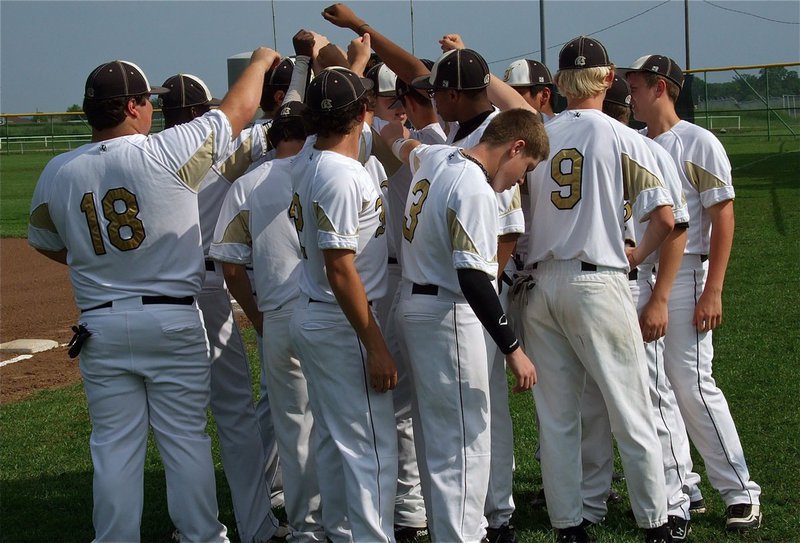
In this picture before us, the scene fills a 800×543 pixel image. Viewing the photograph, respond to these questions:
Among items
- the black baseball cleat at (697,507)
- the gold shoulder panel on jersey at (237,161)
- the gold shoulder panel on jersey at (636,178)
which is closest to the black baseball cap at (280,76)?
the gold shoulder panel on jersey at (237,161)

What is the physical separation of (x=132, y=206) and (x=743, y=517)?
322cm

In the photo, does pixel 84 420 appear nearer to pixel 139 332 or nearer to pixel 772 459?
pixel 139 332

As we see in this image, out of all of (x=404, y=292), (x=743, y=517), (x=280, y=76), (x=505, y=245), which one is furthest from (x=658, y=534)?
(x=280, y=76)

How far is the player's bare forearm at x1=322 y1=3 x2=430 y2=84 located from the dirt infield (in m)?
4.72

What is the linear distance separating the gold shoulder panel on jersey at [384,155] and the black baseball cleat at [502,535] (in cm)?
186

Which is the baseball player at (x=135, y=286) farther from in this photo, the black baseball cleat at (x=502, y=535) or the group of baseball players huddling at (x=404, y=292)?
the black baseball cleat at (x=502, y=535)

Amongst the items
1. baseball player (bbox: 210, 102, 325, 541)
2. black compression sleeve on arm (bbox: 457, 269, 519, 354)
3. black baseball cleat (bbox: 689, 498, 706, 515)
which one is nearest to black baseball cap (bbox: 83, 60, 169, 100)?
baseball player (bbox: 210, 102, 325, 541)

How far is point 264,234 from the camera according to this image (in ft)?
14.8

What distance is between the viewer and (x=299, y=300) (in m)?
4.15

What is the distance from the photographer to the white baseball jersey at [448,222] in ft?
12.2

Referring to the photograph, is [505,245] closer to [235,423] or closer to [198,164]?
[198,164]

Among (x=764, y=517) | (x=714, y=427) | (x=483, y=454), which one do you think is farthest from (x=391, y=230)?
(x=764, y=517)

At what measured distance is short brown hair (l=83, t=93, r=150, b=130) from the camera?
409 centimetres

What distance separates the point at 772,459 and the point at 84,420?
4856 mm
